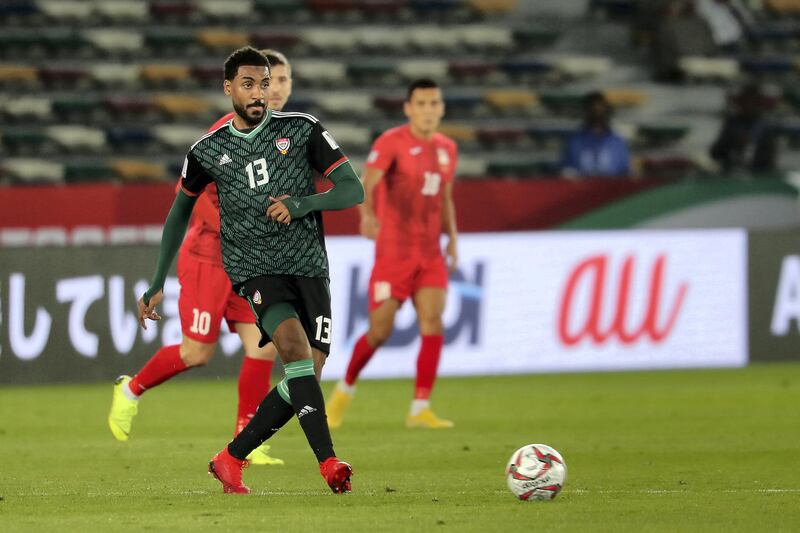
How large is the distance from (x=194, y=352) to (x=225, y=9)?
42.7 ft

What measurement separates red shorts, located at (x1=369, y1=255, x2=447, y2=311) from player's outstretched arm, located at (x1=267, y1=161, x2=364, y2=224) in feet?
14.1

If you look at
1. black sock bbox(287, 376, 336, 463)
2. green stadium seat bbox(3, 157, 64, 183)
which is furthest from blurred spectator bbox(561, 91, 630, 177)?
black sock bbox(287, 376, 336, 463)

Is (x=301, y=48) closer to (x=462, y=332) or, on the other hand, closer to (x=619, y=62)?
(x=619, y=62)

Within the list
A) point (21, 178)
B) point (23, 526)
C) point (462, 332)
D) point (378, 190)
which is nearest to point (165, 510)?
point (23, 526)

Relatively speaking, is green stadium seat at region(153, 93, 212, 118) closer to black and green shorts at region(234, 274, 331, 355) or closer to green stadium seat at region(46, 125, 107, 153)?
green stadium seat at region(46, 125, 107, 153)

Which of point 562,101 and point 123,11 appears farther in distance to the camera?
point 562,101

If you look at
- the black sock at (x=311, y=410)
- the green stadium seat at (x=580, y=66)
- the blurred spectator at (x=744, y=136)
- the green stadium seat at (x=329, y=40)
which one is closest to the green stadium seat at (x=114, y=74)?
the green stadium seat at (x=329, y=40)

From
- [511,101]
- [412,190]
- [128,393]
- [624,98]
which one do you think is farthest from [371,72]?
[128,393]

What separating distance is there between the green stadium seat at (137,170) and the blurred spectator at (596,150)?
178 inches

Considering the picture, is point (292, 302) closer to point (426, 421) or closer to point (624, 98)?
point (426, 421)

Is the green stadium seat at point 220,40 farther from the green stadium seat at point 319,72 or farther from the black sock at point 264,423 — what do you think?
the black sock at point 264,423

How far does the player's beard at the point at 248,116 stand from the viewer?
24.1 ft

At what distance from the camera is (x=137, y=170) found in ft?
62.8

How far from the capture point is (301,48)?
856 inches
